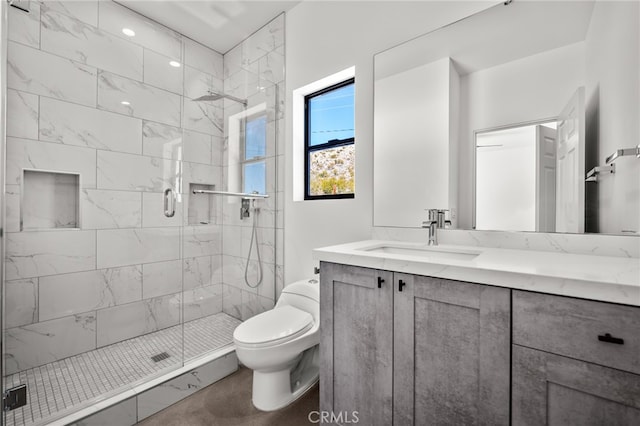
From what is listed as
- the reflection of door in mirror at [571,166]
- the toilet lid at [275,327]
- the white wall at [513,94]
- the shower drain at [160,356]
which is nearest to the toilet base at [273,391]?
the toilet lid at [275,327]

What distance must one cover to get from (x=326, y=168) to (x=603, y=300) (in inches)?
69.8

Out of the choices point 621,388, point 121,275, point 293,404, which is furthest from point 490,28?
point 121,275

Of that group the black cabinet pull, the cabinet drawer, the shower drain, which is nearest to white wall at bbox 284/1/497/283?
the shower drain

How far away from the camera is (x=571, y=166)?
1.25 m

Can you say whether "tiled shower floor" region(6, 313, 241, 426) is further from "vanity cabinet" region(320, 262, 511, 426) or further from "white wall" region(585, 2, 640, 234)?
"white wall" region(585, 2, 640, 234)

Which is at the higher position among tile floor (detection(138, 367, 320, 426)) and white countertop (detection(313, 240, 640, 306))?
white countertop (detection(313, 240, 640, 306))

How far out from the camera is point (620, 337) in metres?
0.72

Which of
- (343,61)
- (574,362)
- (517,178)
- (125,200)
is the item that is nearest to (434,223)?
(517,178)

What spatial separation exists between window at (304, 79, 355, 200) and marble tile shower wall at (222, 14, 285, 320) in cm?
24

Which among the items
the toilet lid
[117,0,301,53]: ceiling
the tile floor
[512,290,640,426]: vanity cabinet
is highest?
[117,0,301,53]: ceiling

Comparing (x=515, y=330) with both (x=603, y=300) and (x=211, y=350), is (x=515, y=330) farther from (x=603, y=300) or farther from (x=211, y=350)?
(x=211, y=350)

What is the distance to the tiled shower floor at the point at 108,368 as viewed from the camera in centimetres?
151

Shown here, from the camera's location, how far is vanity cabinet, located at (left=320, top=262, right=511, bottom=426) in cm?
91

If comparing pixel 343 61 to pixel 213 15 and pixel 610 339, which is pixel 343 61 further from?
pixel 610 339
